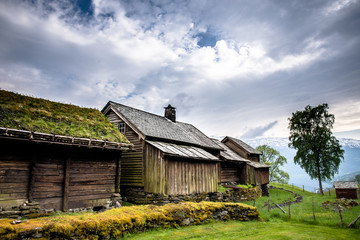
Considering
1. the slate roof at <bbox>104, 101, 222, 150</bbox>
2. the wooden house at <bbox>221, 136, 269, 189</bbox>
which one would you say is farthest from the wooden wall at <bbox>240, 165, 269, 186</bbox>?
the slate roof at <bbox>104, 101, 222, 150</bbox>

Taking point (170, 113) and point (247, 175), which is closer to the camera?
point (170, 113)

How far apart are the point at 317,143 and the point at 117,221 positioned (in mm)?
35046

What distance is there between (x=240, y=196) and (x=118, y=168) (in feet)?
53.0

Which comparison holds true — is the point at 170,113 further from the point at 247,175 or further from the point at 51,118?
the point at 51,118

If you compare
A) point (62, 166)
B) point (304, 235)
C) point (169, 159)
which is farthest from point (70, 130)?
point (304, 235)

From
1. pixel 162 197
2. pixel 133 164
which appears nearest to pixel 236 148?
pixel 133 164

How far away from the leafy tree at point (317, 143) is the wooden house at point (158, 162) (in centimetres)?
2299

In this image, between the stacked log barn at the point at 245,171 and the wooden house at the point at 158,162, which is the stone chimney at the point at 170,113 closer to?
the wooden house at the point at 158,162

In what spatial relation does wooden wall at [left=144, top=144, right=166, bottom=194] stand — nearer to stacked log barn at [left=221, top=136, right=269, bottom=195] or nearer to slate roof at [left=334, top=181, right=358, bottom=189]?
stacked log barn at [left=221, top=136, right=269, bottom=195]

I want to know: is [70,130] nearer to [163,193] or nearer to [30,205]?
[30,205]

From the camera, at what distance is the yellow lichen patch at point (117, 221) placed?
6766mm

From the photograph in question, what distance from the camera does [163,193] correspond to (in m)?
16.2

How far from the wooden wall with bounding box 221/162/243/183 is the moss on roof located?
621 inches

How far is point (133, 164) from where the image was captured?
18562mm
